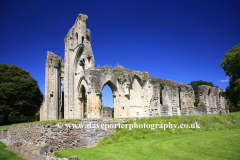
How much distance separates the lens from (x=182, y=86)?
24938 millimetres

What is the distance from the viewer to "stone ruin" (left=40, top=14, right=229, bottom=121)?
60.8 feet

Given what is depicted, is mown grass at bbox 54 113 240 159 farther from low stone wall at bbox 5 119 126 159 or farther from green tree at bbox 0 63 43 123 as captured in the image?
green tree at bbox 0 63 43 123

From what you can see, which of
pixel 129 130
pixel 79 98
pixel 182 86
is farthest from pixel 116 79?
pixel 182 86

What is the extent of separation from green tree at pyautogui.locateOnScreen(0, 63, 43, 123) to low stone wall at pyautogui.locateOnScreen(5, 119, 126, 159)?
17.5m

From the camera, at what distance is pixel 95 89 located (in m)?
17.5

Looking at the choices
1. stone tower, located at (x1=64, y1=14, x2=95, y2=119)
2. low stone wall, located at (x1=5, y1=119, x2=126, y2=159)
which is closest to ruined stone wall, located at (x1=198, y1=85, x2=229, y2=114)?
stone tower, located at (x1=64, y1=14, x2=95, y2=119)

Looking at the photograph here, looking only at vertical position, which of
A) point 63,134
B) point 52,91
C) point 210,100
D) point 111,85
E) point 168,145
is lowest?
point 168,145

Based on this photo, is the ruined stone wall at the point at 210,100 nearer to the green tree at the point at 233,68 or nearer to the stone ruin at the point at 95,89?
the stone ruin at the point at 95,89

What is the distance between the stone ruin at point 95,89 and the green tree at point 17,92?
7167 mm

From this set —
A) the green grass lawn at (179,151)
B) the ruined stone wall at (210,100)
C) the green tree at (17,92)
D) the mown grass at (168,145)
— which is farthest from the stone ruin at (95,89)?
the green grass lawn at (179,151)

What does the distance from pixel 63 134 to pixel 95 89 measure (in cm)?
708

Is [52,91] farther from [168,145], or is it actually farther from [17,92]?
[168,145]

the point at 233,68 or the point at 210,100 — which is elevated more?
the point at 233,68

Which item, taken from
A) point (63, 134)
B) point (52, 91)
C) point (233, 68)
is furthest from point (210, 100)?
point (63, 134)
